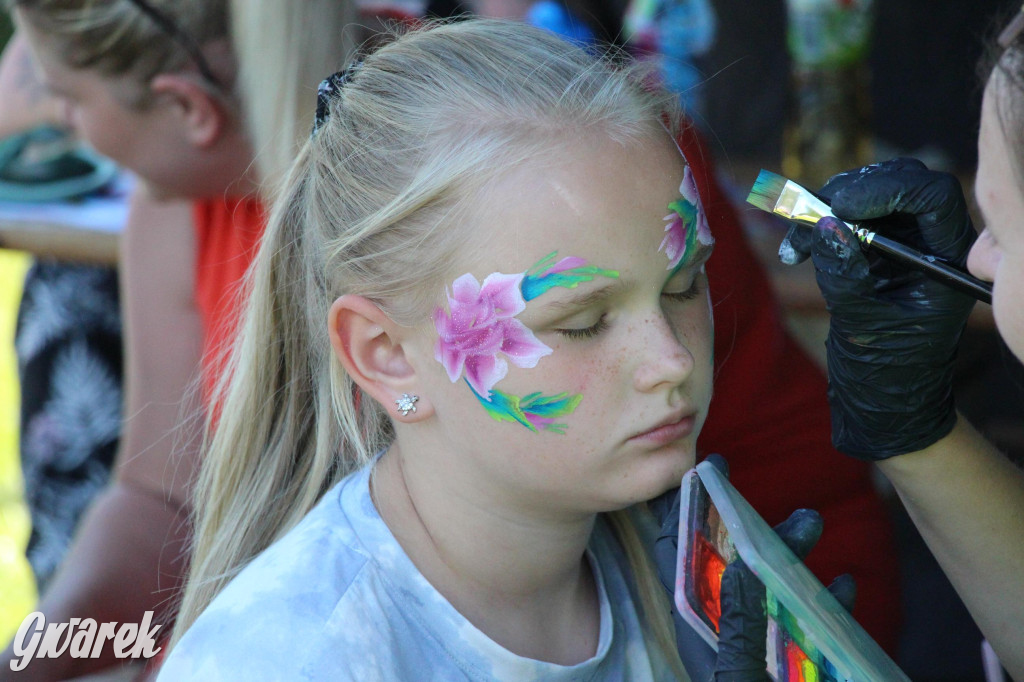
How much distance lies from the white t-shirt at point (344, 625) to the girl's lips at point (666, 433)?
11.2 inches

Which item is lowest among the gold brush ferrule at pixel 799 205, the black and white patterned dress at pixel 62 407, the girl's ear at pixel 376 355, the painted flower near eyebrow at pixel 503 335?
the black and white patterned dress at pixel 62 407

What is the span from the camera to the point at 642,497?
104cm

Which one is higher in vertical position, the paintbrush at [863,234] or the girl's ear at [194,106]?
the paintbrush at [863,234]

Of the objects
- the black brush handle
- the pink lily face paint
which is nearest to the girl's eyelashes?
the pink lily face paint

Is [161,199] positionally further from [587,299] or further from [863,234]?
[863,234]

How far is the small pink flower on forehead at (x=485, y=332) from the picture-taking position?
1014 mm

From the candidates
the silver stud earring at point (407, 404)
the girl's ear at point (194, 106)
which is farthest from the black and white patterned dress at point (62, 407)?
the silver stud earring at point (407, 404)

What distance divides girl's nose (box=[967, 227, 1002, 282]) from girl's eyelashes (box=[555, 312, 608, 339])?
1.24 feet

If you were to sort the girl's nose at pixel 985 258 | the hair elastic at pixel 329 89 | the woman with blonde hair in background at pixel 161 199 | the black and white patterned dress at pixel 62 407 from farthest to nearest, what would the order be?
the black and white patterned dress at pixel 62 407, the woman with blonde hair in background at pixel 161 199, the hair elastic at pixel 329 89, the girl's nose at pixel 985 258

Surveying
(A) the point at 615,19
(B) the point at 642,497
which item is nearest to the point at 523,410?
(B) the point at 642,497

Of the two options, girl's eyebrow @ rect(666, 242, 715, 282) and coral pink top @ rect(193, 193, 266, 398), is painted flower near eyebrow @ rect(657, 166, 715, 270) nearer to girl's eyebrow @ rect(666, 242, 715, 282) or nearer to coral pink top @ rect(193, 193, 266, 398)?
girl's eyebrow @ rect(666, 242, 715, 282)

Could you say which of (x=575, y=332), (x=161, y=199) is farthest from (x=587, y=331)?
(x=161, y=199)

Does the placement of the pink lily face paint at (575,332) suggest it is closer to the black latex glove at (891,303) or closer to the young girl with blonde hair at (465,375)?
the young girl with blonde hair at (465,375)

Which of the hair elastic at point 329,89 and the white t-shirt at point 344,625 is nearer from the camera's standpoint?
the white t-shirt at point 344,625
